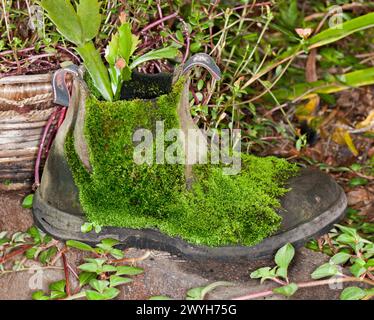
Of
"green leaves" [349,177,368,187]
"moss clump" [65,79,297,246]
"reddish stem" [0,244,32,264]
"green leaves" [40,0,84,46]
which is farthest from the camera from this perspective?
"green leaves" [349,177,368,187]

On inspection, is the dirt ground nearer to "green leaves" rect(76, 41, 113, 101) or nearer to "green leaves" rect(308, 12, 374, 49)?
"green leaves" rect(76, 41, 113, 101)

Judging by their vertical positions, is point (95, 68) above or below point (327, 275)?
above

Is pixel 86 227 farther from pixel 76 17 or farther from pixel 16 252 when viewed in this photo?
pixel 76 17

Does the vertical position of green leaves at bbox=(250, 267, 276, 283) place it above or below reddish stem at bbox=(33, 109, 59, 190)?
below

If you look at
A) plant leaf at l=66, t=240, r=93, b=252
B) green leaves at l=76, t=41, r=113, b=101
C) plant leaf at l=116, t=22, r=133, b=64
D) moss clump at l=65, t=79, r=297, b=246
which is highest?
plant leaf at l=116, t=22, r=133, b=64

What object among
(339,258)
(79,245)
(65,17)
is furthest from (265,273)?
(65,17)

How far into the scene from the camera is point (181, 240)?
4.45ft

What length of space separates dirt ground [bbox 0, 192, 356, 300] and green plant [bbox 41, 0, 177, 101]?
396 mm

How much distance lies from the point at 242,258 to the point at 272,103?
Result: 44.5 inches

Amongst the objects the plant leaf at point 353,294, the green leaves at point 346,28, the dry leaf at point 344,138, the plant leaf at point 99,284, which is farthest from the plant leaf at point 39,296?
the dry leaf at point 344,138

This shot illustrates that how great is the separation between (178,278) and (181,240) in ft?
0.28

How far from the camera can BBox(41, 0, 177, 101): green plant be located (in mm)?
1214

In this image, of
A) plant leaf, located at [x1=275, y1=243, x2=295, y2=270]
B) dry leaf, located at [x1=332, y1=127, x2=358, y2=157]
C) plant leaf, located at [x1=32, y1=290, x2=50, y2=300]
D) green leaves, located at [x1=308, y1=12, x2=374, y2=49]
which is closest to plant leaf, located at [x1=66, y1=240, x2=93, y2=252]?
plant leaf, located at [x1=32, y1=290, x2=50, y2=300]

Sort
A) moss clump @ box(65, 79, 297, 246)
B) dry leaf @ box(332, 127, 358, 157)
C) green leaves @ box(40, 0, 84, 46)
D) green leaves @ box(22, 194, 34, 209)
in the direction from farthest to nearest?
dry leaf @ box(332, 127, 358, 157)
green leaves @ box(22, 194, 34, 209)
moss clump @ box(65, 79, 297, 246)
green leaves @ box(40, 0, 84, 46)
